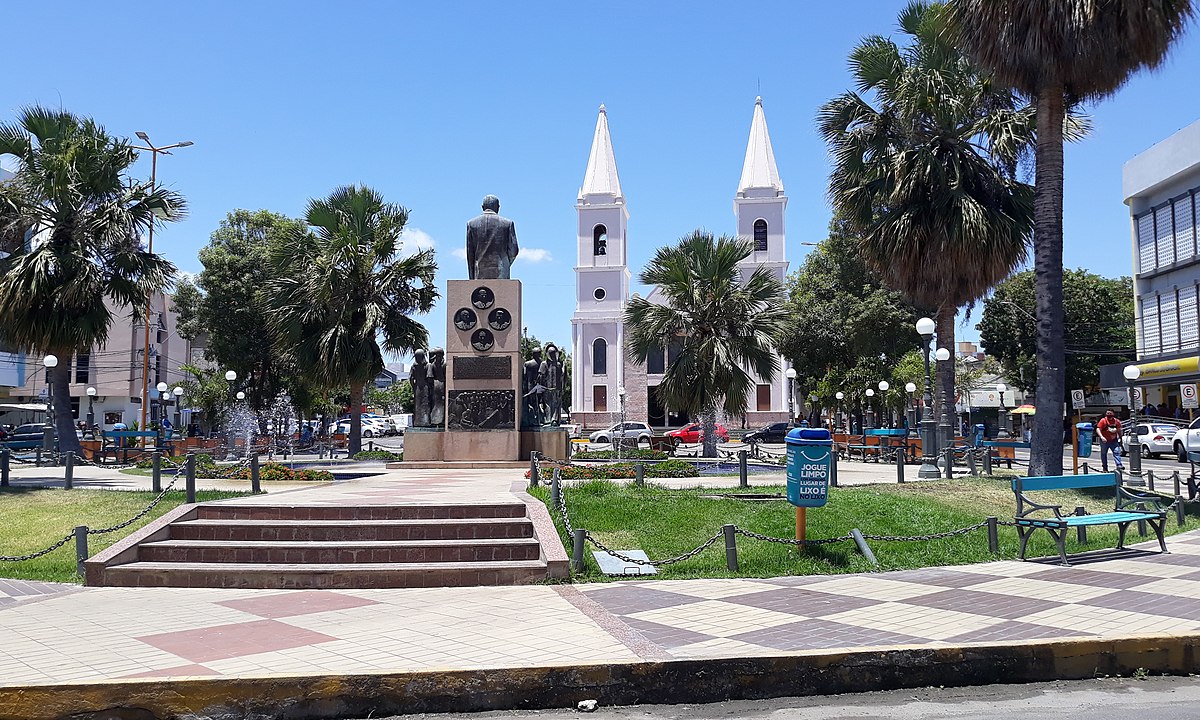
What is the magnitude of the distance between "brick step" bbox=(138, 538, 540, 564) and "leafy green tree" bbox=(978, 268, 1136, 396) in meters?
49.0

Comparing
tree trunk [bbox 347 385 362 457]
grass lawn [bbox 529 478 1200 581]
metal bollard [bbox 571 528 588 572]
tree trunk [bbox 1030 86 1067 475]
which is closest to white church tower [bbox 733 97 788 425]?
tree trunk [bbox 347 385 362 457]

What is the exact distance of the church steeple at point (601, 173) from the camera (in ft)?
221

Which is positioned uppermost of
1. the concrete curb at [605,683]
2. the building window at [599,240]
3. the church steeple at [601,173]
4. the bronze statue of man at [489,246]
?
the church steeple at [601,173]

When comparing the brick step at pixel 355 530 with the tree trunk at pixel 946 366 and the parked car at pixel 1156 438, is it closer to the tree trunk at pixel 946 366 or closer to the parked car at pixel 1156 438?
the tree trunk at pixel 946 366

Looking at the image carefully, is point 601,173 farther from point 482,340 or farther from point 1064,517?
point 1064,517

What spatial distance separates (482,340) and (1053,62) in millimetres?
11952

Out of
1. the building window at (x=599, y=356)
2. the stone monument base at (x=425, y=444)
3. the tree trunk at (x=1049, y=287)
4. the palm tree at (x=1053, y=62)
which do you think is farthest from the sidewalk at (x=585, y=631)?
the building window at (x=599, y=356)

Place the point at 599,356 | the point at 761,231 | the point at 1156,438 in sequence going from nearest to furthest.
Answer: the point at 1156,438 < the point at 599,356 < the point at 761,231

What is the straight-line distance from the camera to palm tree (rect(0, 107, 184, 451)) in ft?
62.8

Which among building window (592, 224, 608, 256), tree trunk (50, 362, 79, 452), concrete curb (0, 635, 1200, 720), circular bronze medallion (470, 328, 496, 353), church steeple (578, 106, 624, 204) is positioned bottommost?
concrete curb (0, 635, 1200, 720)

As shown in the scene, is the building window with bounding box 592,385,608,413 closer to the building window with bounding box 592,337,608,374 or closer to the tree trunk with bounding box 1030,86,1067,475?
the building window with bounding box 592,337,608,374

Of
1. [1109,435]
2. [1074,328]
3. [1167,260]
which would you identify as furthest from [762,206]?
[1109,435]

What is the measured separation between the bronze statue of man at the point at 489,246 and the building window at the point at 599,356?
46.8 metres

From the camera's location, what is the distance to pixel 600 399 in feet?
219
